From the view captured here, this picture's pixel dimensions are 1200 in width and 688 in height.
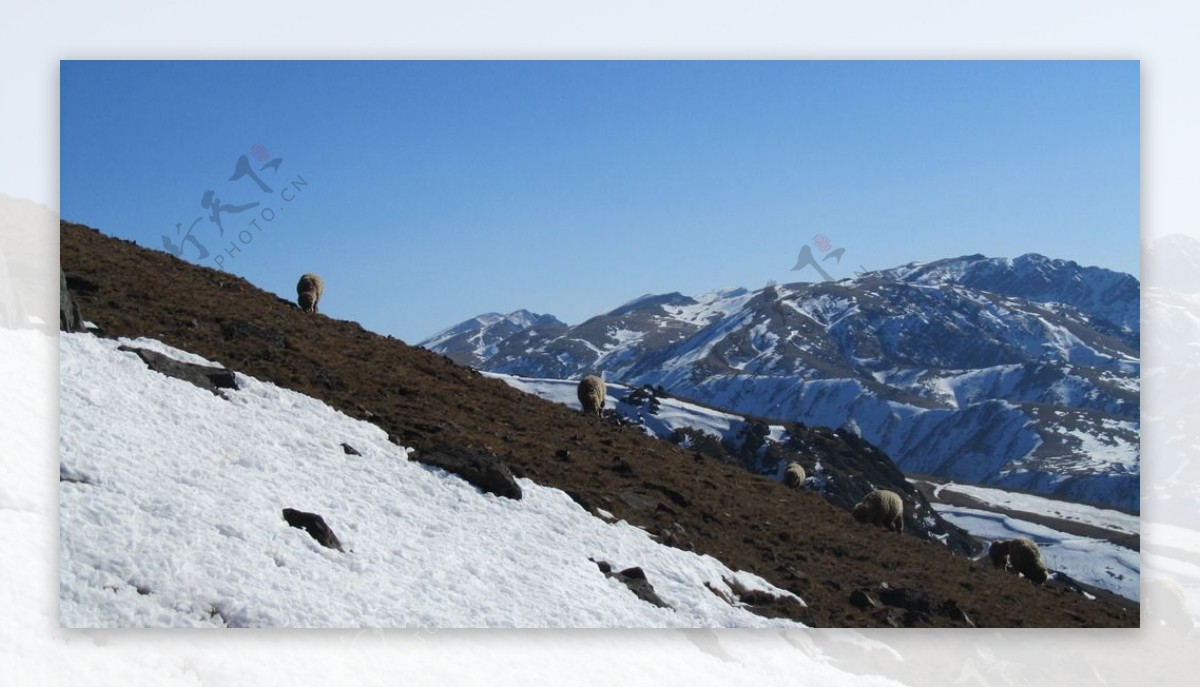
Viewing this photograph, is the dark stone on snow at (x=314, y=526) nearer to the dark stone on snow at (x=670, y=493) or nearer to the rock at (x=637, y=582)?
the rock at (x=637, y=582)

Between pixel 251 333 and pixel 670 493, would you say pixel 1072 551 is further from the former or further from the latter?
pixel 251 333

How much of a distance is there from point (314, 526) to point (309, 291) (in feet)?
30.9

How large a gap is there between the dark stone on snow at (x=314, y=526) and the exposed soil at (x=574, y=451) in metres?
2.67

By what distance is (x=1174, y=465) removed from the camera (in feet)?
48.6

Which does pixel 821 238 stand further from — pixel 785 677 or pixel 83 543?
pixel 83 543

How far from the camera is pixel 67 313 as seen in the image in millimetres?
13836

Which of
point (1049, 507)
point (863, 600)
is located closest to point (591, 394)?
point (863, 600)

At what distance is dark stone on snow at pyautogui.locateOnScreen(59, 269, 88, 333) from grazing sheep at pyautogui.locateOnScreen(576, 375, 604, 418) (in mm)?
11659

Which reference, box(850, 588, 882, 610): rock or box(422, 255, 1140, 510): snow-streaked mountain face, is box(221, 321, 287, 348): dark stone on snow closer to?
box(850, 588, 882, 610): rock

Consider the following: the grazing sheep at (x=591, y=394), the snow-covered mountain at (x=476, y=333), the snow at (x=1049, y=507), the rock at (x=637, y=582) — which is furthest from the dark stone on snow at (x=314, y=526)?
the snow at (x=1049, y=507)

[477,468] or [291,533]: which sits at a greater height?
[477,468]

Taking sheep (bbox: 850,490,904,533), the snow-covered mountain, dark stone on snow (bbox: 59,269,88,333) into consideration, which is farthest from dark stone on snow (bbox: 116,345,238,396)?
sheep (bbox: 850,490,904,533)

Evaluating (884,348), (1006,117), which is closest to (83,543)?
(1006,117)

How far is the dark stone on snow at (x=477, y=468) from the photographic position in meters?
13.6
